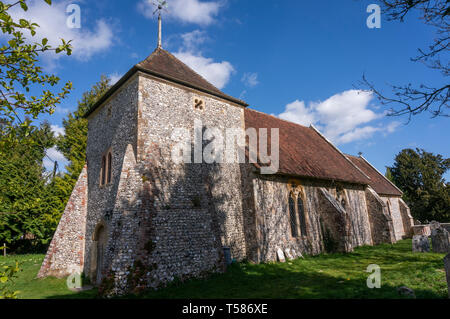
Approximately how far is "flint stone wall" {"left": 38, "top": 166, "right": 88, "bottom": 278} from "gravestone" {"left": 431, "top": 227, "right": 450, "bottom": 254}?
17.5 m

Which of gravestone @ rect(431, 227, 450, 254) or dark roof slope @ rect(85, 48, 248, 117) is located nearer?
dark roof slope @ rect(85, 48, 248, 117)

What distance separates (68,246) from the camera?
11.8 m

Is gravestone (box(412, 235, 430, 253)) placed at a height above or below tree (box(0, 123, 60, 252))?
below

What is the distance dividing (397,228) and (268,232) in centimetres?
1768

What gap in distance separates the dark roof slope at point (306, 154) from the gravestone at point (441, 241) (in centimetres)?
531

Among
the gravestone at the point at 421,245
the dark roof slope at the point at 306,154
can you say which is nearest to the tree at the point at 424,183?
the dark roof slope at the point at 306,154

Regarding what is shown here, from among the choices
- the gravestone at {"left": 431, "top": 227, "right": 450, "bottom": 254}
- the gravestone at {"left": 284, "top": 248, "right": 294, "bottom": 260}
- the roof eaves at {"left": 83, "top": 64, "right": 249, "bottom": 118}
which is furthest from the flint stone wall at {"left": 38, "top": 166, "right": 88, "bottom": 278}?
the gravestone at {"left": 431, "top": 227, "right": 450, "bottom": 254}

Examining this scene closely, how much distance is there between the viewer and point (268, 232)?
1190 centimetres

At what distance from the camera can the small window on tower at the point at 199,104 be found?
11727mm

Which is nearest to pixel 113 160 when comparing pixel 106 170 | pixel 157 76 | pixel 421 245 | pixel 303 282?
pixel 106 170

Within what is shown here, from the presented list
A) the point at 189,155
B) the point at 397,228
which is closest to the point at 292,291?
the point at 189,155

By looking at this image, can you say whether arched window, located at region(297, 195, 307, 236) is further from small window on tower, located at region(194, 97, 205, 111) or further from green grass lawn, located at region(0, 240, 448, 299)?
small window on tower, located at region(194, 97, 205, 111)

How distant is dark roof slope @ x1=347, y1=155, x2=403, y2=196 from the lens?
22.7m
